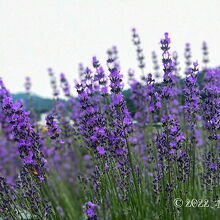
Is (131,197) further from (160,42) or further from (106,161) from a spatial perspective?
(160,42)

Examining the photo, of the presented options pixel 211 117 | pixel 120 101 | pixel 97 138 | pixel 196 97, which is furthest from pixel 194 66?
pixel 97 138

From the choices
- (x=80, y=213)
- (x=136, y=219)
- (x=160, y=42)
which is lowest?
(x=80, y=213)

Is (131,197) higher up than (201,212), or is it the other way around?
(131,197)

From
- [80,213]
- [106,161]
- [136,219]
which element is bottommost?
[80,213]

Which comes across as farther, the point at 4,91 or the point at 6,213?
the point at 4,91

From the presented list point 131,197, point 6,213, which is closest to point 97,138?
point 131,197

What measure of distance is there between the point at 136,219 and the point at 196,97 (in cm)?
166

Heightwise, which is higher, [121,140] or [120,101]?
[120,101]

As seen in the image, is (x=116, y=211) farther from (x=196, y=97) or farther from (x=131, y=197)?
(x=196, y=97)

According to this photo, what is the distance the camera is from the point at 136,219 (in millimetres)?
3400

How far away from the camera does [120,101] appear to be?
322cm

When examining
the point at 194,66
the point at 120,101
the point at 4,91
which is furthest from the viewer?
the point at 4,91

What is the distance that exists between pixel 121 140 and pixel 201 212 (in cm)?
146

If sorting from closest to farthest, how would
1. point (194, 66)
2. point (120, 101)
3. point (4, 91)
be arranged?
point (120, 101) → point (194, 66) → point (4, 91)
